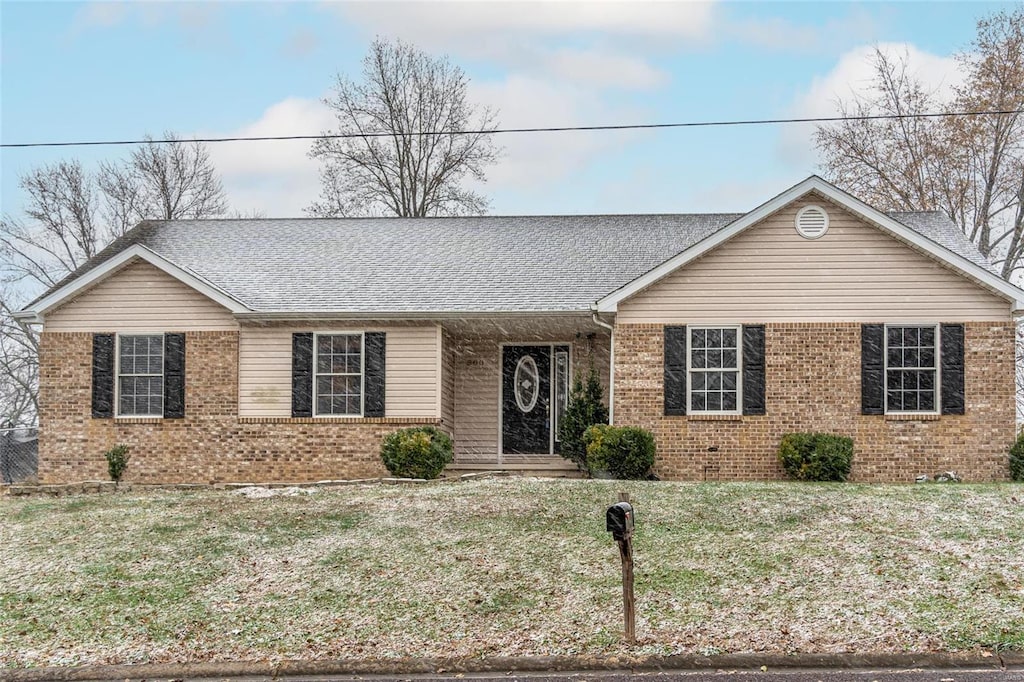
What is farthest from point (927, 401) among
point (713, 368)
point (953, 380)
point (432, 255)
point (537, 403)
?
point (432, 255)

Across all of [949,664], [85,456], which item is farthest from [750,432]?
[85,456]

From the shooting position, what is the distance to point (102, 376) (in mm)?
18844

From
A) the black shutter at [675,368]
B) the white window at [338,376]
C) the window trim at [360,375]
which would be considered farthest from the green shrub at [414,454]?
the black shutter at [675,368]

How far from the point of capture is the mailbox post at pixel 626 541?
29.0 feet

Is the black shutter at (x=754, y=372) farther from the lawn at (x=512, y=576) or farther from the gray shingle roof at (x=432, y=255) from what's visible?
the lawn at (x=512, y=576)

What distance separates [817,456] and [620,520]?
861cm

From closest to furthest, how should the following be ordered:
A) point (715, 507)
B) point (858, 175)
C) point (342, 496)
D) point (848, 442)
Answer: point (715, 507), point (342, 496), point (848, 442), point (858, 175)

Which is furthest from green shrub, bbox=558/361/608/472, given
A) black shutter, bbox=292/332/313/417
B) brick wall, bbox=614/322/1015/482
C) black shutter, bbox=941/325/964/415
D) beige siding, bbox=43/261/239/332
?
beige siding, bbox=43/261/239/332

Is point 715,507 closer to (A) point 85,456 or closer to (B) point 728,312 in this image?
(B) point 728,312

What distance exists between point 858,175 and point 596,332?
16.9 m

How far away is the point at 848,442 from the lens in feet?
55.5

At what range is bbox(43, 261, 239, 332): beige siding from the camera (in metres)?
18.9

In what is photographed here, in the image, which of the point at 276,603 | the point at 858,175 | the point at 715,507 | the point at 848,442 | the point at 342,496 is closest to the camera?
the point at 276,603

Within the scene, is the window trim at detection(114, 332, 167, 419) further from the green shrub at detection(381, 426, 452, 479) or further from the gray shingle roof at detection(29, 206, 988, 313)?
the green shrub at detection(381, 426, 452, 479)
